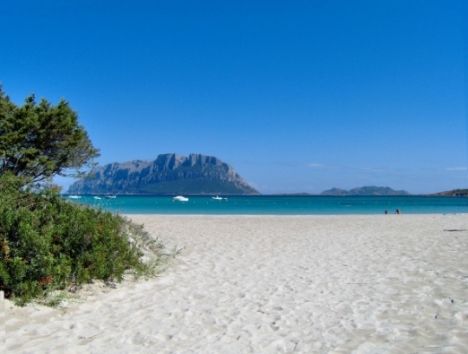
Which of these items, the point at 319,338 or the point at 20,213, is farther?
the point at 20,213

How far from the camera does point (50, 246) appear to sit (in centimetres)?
712

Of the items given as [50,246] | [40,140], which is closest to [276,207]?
[40,140]

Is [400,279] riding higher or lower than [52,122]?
lower

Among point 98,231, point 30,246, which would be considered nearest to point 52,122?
point 98,231

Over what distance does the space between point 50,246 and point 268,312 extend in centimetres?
384

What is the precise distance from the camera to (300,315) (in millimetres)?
5789

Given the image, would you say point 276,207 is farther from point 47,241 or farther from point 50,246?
point 47,241

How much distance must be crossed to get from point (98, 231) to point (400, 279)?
5.81m

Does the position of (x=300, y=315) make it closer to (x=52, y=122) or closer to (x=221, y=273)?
(x=221, y=273)

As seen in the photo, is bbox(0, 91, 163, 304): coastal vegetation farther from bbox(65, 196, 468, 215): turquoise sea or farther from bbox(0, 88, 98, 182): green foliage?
bbox(65, 196, 468, 215): turquoise sea

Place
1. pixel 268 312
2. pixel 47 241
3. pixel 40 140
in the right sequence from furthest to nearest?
pixel 40 140
pixel 47 241
pixel 268 312

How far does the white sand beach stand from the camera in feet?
15.4

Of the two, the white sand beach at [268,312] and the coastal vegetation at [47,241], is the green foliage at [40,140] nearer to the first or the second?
the coastal vegetation at [47,241]

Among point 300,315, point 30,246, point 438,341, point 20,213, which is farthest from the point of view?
point 20,213
